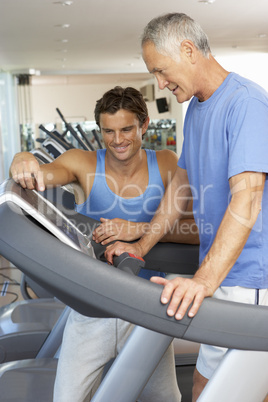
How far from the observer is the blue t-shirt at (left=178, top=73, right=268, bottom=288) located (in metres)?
1.17

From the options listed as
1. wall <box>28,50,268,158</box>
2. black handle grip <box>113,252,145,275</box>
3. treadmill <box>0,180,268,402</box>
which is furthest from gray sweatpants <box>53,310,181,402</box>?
wall <box>28,50,268,158</box>

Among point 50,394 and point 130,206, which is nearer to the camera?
point 50,394

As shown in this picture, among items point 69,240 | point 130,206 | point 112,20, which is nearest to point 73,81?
point 112,20

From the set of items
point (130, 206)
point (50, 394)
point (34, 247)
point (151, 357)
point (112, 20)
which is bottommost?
point (50, 394)

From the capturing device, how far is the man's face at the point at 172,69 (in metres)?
1.25

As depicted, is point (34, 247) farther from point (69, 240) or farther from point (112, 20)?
point (112, 20)

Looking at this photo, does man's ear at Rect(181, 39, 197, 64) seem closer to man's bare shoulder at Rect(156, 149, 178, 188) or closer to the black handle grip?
the black handle grip

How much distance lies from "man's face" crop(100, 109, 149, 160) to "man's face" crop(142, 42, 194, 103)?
0.56 meters

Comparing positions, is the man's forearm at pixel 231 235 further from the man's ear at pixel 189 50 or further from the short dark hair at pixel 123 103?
the short dark hair at pixel 123 103

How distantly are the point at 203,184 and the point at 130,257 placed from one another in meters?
0.34

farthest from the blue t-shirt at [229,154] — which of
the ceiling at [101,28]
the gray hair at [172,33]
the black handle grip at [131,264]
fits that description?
the ceiling at [101,28]

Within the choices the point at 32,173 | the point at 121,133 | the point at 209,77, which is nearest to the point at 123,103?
the point at 121,133

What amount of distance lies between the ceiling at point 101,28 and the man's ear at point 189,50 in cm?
459

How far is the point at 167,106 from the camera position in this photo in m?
10.6
